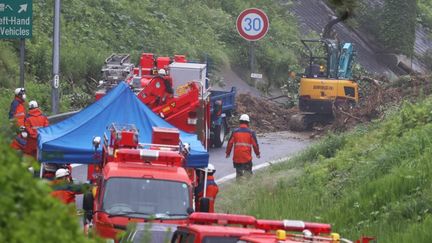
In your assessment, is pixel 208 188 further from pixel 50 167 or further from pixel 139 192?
pixel 139 192

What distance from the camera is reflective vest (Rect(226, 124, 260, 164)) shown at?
22359mm

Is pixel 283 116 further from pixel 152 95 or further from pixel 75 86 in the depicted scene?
pixel 152 95

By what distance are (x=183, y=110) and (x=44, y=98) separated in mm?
6985

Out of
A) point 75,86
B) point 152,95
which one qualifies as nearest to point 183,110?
point 152,95

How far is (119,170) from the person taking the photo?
15.2 m

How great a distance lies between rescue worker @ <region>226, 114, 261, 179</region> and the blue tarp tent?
45.8 inches

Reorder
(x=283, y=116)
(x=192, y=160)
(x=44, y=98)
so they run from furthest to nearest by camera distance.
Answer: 1. (x=283, y=116)
2. (x=44, y=98)
3. (x=192, y=160)

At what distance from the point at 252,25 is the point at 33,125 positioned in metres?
Answer: 13.1

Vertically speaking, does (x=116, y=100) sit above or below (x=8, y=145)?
below

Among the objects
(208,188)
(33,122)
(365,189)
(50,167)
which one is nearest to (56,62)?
(33,122)

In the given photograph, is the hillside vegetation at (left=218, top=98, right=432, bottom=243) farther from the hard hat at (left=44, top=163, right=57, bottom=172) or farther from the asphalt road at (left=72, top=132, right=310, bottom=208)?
the hard hat at (left=44, top=163, right=57, bottom=172)

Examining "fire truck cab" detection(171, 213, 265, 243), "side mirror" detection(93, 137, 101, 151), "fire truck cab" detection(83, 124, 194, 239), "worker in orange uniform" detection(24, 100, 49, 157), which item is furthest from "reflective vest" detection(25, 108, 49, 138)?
"fire truck cab" detection(171, 213, 265, 243)

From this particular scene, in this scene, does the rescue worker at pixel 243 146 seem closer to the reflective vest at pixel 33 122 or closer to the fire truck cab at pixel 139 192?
the reflective vest at pixel 33 122

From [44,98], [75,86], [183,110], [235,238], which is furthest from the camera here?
[75,86]
